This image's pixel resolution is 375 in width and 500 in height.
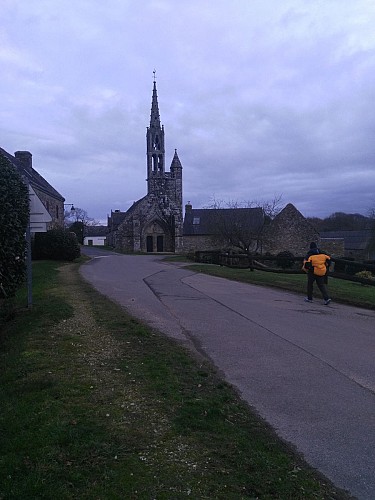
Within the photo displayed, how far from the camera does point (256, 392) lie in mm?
5281

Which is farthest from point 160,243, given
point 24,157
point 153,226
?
point 24,157

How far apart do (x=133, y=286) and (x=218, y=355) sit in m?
9.39

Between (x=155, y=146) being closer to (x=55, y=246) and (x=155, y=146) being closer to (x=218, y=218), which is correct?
(x=218, y=218)

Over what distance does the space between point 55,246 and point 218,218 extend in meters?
18.0

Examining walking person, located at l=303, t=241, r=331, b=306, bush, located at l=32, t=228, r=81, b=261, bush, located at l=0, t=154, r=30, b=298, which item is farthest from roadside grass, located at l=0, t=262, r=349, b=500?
bush, located at l=32, t=228, r=81, b=261

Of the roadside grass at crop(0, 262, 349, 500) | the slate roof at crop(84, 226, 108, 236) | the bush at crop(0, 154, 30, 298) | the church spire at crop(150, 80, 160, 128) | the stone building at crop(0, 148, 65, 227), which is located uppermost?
the church spire at crop(150, 80, 160, 128)

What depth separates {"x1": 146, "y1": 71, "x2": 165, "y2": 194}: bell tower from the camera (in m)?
71.0

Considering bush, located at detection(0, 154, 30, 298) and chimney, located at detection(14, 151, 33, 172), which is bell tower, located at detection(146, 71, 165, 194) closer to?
Result: chimney, located at detection(14, 151, 33, 172)

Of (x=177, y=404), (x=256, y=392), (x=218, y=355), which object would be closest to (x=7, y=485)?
(x=177, y=404)

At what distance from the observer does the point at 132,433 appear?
155 inches

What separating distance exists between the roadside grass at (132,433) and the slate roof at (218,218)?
35230 mm

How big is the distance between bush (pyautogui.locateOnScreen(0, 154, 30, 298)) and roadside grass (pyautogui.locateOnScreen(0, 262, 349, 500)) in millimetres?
2829

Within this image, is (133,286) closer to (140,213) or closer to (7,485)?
(7,485)

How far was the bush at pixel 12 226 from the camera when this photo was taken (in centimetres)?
884
